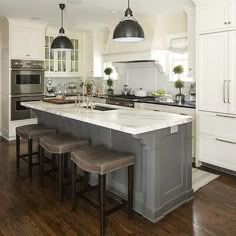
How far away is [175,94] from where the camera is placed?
5195 millimetres

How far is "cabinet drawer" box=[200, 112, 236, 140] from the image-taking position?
3.56 m

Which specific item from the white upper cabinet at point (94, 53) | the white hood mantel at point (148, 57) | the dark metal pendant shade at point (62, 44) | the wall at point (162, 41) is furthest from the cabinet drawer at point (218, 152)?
the white upper cabinet at point (94, 53)

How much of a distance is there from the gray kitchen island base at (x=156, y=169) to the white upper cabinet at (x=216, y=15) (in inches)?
62.4

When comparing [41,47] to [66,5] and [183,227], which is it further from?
[183,227]

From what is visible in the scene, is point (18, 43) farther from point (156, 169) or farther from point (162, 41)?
point (156, 169)

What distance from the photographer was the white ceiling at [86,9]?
4250 mm

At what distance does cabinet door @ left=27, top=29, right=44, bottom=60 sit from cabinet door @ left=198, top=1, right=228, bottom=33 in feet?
11.8

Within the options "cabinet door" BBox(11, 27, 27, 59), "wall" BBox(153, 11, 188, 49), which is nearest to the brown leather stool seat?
"wall" BBox(153, 11, 188, 49)

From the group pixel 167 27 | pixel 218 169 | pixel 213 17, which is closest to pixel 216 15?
pixel 213 17

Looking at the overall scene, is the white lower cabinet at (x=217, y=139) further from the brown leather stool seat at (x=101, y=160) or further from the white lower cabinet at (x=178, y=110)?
the brown leather stool seat at (x=101, y=160)

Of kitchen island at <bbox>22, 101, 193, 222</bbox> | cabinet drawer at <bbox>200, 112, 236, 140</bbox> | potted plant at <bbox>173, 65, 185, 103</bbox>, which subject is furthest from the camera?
potted plant at <bbox>173, 65, 185, 103</bbox>

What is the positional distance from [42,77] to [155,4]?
3.01 meters

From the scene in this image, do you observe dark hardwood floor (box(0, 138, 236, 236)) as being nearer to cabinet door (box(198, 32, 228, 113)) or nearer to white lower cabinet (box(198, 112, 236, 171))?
white lower cabinet (box(198, 112, 236, 171))

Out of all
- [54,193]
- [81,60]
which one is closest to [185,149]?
[54,193]
